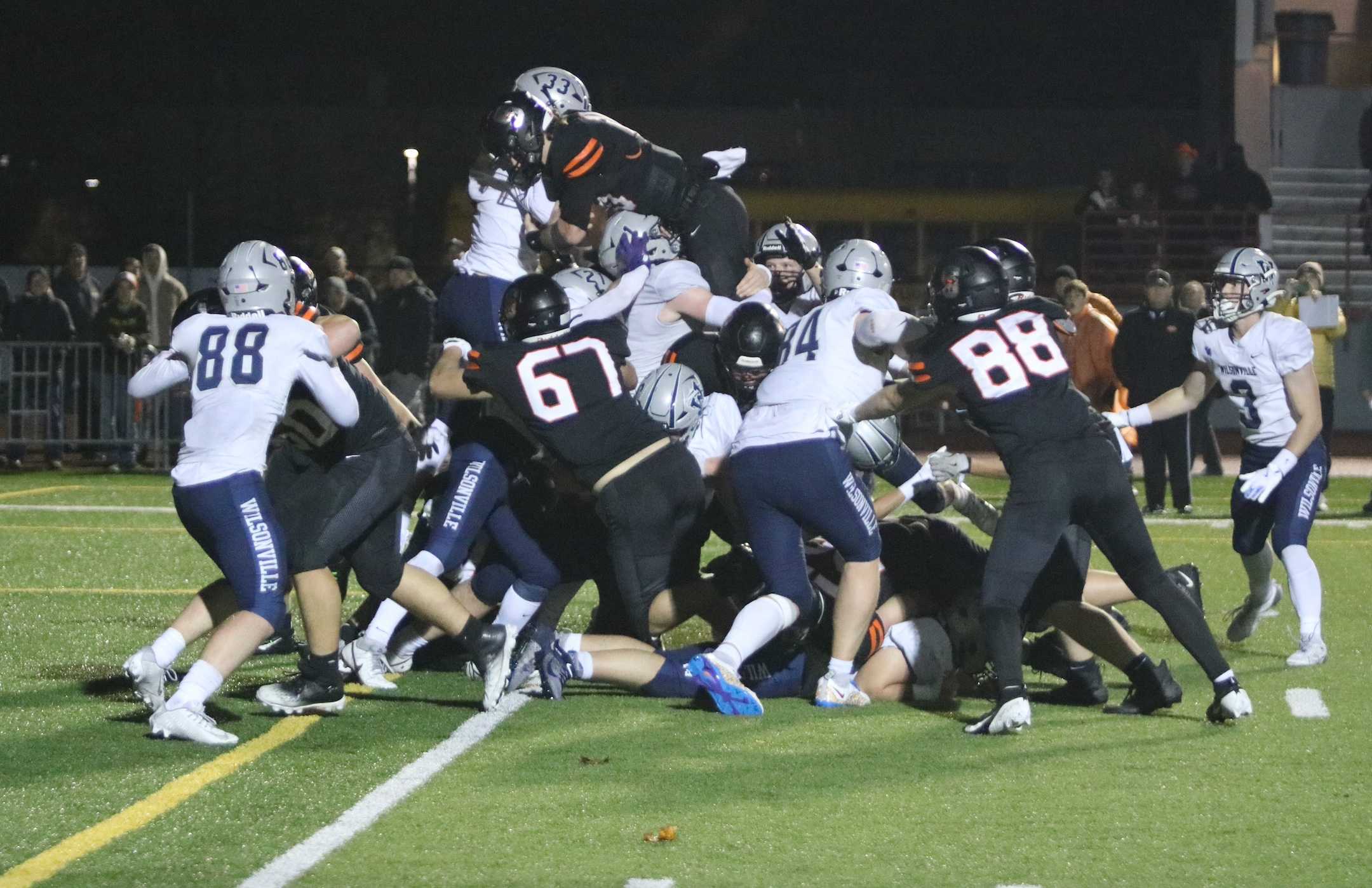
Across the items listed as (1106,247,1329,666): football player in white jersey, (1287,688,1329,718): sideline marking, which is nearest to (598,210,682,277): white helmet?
(1106,247,1329,666): football player in white jersey

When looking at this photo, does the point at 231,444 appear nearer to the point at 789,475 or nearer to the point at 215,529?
the point at 215,529

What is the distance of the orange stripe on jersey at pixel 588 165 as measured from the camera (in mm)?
7234

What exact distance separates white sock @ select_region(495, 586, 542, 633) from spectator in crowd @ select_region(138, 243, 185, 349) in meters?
9.79

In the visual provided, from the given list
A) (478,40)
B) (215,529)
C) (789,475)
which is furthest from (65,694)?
(478,40)

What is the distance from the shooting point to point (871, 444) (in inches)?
273

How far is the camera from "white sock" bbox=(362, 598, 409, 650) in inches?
271

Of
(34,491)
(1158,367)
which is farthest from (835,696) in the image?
(34,491)

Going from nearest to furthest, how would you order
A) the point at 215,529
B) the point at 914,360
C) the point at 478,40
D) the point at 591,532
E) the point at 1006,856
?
1. the point at 1006,856
2. the point at 215,529
3. the point at 914,360
4. the point at 591,532
5. the point at 478,40

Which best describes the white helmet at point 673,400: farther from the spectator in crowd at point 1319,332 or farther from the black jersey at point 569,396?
the spectator in crowd at point 1319,332

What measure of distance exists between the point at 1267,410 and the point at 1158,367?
20.2 feet

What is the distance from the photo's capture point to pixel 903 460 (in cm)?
739

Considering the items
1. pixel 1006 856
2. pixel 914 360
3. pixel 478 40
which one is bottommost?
pixel 1006 856

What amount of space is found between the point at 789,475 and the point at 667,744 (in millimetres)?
1127

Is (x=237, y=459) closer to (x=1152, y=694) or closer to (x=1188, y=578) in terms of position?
(x=1152, y=694)
